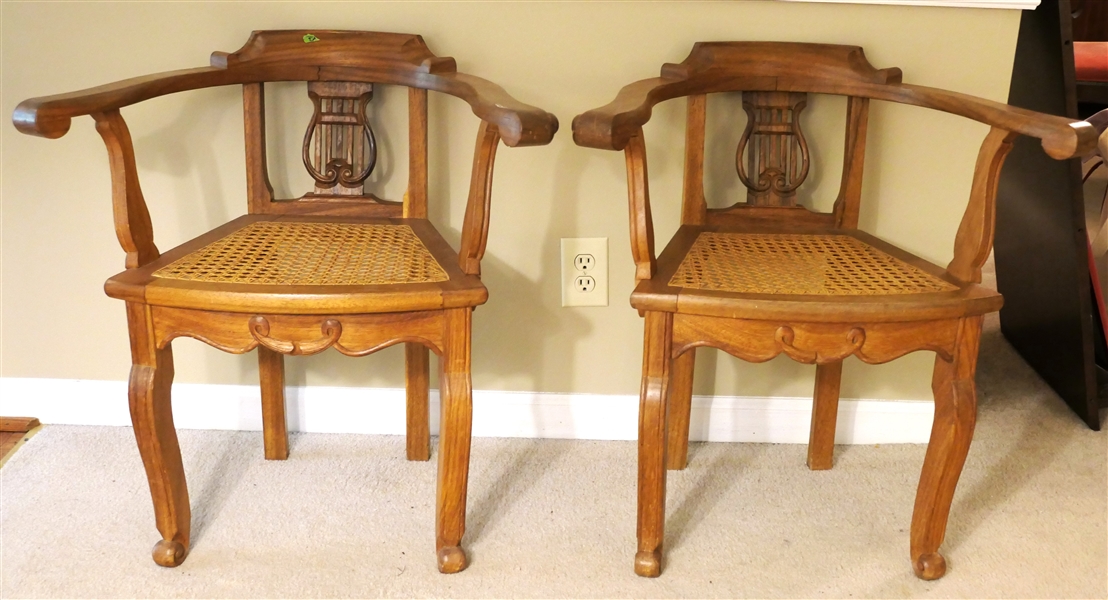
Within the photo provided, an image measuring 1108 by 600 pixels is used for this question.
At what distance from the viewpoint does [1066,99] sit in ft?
5.22

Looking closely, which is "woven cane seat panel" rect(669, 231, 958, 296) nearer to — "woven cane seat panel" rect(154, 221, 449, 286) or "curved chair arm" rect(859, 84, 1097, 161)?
"curved chair arm" rect(859, 84, 1097, 161)

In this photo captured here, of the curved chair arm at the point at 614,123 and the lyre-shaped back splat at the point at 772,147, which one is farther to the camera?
the lyre-shaped back splat at the point at 772,147

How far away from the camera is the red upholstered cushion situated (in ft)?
5.85

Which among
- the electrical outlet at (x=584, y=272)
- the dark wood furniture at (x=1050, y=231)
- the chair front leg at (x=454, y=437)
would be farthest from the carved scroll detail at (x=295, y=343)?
the dark wood furniture at (x=1050, y=231)

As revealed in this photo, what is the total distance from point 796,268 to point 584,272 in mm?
436

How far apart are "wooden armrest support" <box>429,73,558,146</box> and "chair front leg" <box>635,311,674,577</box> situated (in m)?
0.28

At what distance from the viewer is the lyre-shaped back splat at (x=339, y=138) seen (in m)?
1.41

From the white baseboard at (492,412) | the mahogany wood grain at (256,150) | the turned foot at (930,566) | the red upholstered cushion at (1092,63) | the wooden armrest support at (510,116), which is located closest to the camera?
the wooden armrest support at (510,116)

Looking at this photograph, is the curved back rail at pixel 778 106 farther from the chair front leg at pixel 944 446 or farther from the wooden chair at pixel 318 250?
the wooden chair at pixel 318 250

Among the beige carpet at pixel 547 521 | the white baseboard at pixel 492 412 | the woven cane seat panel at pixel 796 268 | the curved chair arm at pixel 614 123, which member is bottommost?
the beige carpet at pixel 547 521

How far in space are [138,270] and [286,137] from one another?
1.40ft

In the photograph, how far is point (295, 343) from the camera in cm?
111

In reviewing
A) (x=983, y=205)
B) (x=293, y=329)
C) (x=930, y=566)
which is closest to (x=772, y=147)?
(x=983, y=205)

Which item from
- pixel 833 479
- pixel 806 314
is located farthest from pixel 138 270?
pixel 833 479
